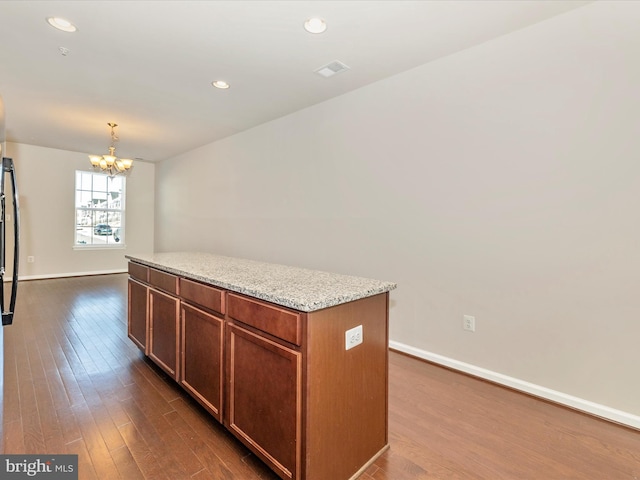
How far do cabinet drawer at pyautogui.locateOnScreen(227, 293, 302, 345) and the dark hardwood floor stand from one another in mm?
745

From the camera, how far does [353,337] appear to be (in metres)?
1.52

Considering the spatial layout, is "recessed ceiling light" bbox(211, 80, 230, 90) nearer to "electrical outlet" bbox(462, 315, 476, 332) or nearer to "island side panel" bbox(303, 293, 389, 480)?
"island side panel" bbox(303, 293, 389, 480)

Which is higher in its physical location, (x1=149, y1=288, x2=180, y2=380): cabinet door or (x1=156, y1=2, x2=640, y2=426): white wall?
(x1=156, y1=2, x2=640, y2=426): white wall

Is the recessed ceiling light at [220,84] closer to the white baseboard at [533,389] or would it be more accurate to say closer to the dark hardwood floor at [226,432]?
the dark hardwood floor at [226,432]

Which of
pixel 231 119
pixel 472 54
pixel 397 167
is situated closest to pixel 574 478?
pixel 397 167

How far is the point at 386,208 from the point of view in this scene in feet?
→ 10.4

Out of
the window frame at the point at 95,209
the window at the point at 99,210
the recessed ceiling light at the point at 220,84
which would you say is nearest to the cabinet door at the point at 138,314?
the recessed ceiling light at the point at 220,84

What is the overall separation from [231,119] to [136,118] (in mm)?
1314

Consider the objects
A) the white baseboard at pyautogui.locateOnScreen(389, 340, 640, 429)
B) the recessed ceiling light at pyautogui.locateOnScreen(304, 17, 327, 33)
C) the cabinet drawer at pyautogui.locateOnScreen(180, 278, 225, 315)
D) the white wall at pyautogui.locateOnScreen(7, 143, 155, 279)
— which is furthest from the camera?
the white wall at pyautogui.locateOnScreen(7, 143, 155, 279)

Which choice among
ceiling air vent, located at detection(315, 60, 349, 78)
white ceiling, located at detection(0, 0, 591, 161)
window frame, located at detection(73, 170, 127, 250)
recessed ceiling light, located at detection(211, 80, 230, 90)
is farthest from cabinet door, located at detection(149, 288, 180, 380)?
window frame, located at detection(73, 170, 127, 250)

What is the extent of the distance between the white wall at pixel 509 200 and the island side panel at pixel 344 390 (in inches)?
52.0

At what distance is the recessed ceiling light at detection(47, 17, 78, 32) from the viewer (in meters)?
2.32

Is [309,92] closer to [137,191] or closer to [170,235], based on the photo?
[170,235]

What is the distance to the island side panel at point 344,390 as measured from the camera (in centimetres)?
134
